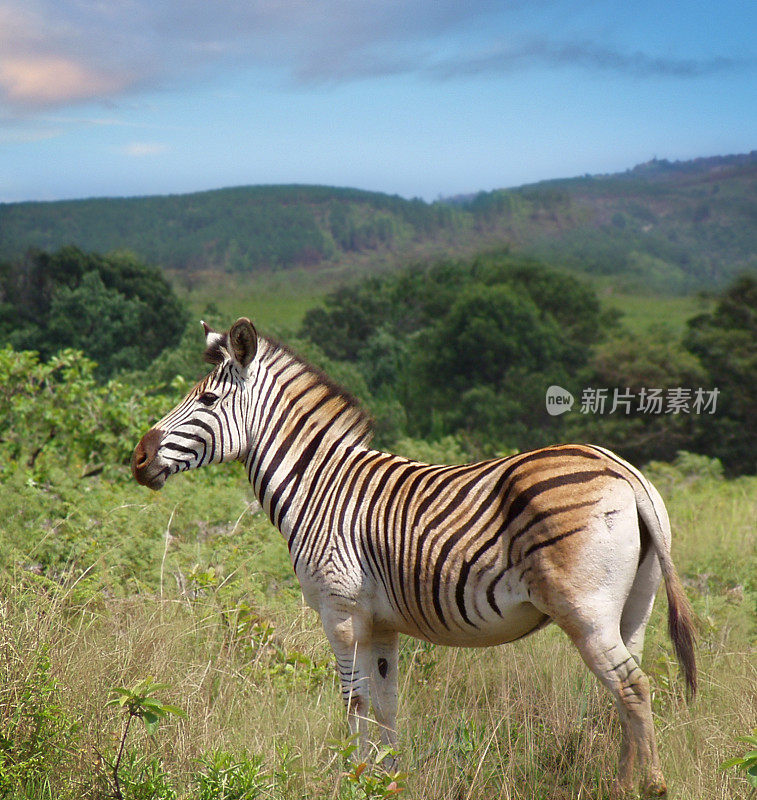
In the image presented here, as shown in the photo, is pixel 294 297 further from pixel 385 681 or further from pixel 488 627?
Result: pixel 488 627

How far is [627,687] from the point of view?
2.99 meters

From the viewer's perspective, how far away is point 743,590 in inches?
222

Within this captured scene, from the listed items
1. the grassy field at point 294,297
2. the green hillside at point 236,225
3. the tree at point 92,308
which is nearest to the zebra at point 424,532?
Answer: the grassy field at point 294,297

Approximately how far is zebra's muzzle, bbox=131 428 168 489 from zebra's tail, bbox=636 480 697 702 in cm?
213

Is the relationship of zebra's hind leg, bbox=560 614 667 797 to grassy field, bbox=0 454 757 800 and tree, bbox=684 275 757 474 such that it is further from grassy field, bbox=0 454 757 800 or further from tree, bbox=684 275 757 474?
tree, bbox=684 275 757 474

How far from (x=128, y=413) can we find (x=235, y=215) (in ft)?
107

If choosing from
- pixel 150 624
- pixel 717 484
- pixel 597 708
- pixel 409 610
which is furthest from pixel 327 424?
pixel 717 484

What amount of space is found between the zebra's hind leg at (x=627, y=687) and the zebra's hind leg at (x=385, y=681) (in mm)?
1009

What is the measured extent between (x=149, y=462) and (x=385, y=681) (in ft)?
4.91

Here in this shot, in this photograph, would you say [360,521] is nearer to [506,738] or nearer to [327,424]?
[327,424]

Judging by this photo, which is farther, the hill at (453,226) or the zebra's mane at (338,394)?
the hill at (453,226)

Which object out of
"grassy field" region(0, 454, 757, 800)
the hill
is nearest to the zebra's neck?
"grassy field" region(0, 454, 757, 800)

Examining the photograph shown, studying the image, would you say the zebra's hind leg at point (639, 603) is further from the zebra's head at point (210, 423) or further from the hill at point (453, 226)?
the hill at point (453, 226)

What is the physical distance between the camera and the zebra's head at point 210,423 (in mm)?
3707
